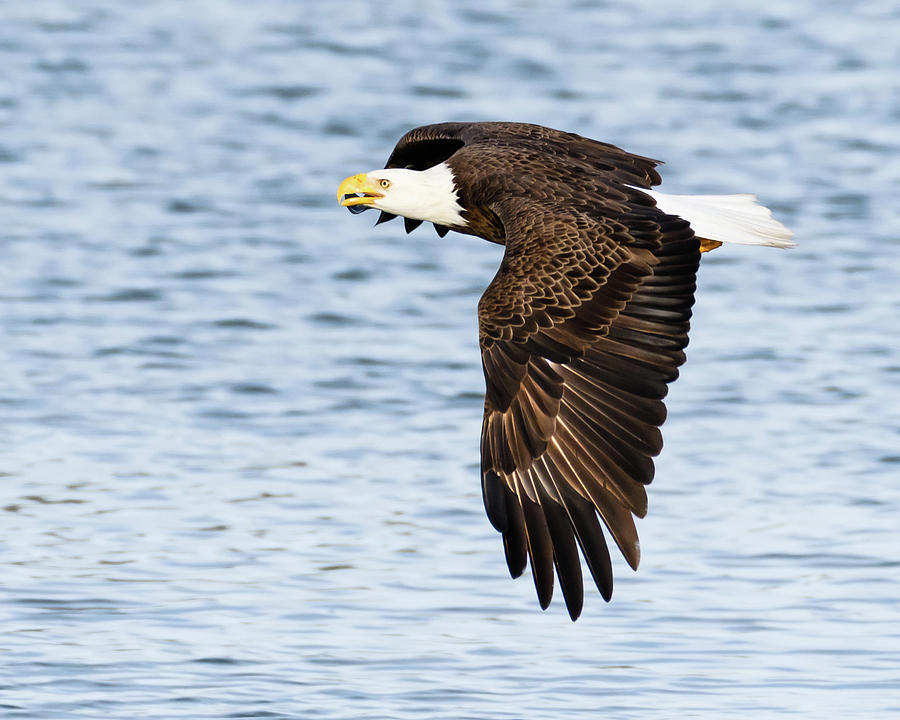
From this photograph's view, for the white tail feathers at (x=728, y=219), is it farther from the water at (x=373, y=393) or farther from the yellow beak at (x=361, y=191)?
the water at (x=373, y=393)

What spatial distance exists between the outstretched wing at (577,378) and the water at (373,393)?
0.93m

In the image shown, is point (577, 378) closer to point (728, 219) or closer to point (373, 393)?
point (728, 219)

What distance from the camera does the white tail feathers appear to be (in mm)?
6812

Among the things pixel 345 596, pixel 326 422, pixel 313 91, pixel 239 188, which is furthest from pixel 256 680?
pixel 313 91

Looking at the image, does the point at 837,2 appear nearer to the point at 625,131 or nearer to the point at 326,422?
the point at 625,131

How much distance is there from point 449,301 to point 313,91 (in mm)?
6055

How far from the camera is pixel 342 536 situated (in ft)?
26.6

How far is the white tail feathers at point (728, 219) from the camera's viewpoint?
6812mm

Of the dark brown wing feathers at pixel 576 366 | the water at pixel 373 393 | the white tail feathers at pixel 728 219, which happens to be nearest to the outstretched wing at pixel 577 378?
the dark brown wing feathers at pixel 576 366

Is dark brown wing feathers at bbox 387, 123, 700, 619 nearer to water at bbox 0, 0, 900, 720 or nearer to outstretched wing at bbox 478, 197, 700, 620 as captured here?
outstretched wing at bbox 478, 197, 700, 620

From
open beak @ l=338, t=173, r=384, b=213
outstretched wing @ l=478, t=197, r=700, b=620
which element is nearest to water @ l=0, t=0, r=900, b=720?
outstretched wing @ l=478, t=197, r=700, b=620

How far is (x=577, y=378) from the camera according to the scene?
6059 mm

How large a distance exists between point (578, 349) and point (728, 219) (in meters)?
1.16

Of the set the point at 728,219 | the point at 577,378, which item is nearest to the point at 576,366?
the point at 577,378
